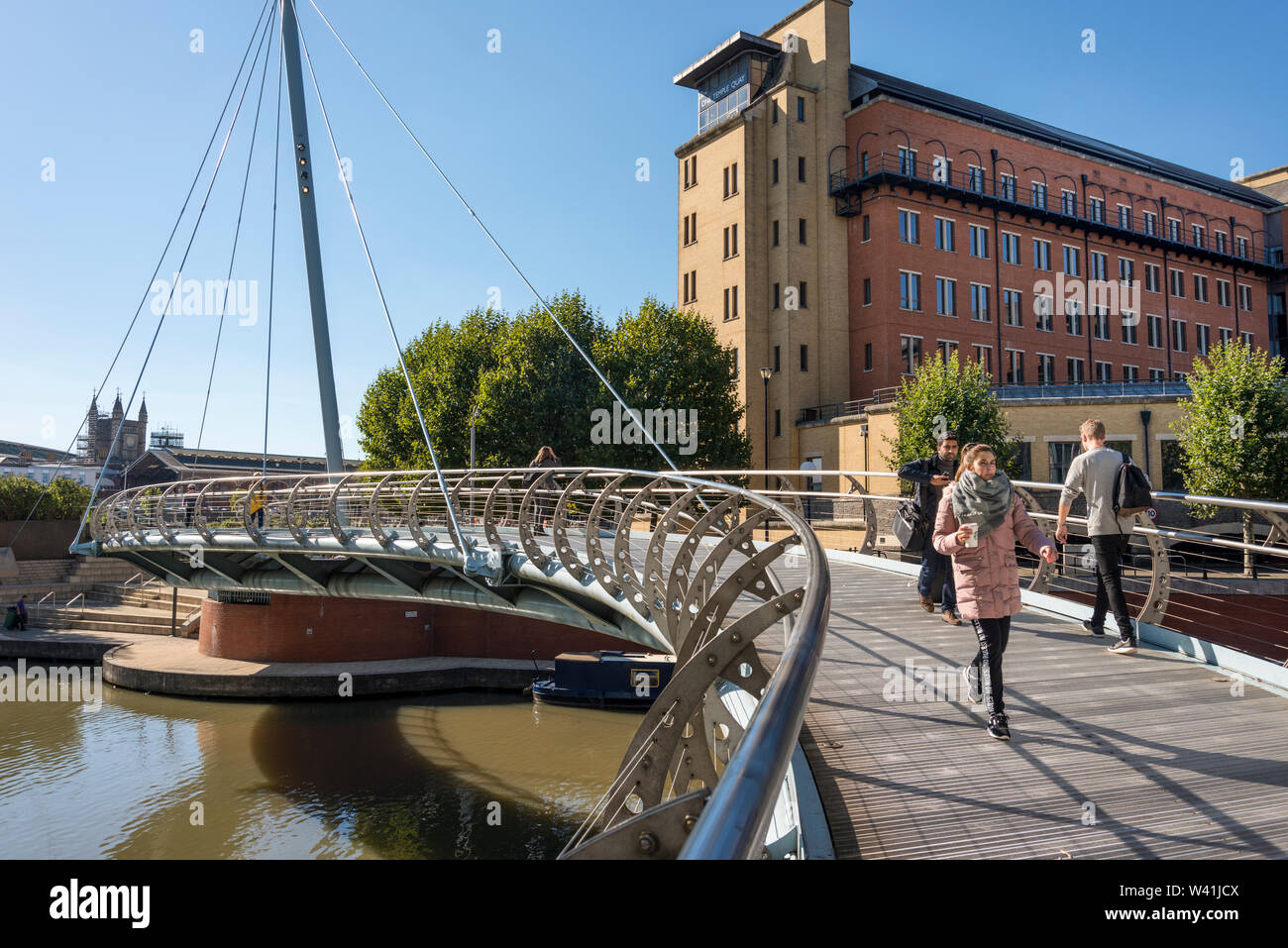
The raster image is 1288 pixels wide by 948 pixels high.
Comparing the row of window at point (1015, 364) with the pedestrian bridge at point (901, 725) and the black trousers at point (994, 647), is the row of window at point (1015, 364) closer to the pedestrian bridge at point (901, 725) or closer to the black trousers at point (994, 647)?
the pedestrian bridge at point (901, 725)

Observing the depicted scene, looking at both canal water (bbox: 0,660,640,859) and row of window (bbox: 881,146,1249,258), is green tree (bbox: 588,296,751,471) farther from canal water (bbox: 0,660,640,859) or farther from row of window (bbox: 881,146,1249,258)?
row of window (bbox: 881,146,1249,258)

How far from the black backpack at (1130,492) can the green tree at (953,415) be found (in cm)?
2402

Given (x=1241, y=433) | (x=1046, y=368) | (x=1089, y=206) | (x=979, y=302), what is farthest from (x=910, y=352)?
(x=1089, y=206)

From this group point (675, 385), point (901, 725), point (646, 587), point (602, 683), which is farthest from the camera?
point (675, 385)

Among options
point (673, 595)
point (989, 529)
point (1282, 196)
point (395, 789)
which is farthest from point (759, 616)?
point (1282, 196)

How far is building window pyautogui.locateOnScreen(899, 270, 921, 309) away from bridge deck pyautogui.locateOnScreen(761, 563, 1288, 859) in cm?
3567

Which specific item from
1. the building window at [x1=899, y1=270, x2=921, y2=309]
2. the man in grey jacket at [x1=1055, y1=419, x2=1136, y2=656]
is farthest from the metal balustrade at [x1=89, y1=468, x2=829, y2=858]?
the building window at [x1=899, y1=270, x2=921, y2=309]

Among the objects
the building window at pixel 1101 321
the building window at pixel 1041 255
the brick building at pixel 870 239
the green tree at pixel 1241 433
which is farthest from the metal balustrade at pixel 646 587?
the building window at pixel 1101 321

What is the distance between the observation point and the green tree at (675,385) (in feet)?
112

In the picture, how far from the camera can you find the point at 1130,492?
22.0 feet

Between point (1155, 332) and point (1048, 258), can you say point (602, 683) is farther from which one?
point (1155, 332)

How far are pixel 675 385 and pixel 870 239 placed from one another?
1342 centimetres

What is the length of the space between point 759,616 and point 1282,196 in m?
71.2
